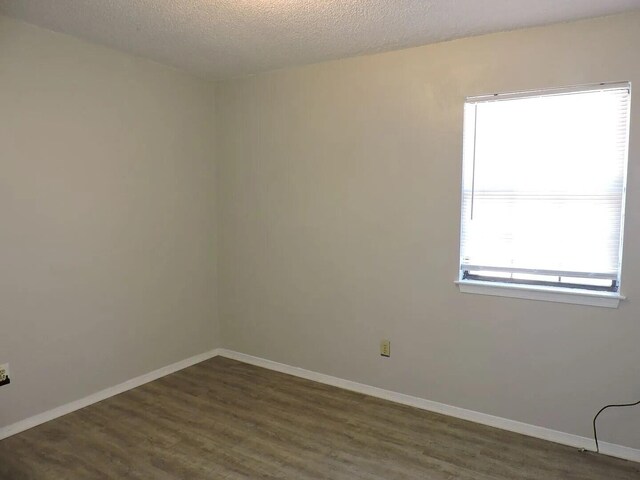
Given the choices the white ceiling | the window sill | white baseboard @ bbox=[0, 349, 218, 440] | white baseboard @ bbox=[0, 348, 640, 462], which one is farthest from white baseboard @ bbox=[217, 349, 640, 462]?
the white ceiling

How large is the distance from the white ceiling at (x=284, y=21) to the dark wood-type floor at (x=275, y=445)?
7.89 feet

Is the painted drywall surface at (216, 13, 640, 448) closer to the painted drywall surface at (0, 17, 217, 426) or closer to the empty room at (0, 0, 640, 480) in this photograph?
the empty room at (0, 0, 640, 480)

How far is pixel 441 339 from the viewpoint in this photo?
121 inches

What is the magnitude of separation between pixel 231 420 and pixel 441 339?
4.81 feet

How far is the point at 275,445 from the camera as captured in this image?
105 inches

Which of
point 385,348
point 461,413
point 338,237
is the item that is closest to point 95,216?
point 338,237

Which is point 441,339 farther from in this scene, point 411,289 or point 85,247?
point 85,247

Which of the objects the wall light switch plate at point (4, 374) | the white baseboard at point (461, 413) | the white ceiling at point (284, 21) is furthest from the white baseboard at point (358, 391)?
the white ceiling at point (284, 21)

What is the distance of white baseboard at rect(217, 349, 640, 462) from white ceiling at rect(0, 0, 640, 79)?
2.35 meters

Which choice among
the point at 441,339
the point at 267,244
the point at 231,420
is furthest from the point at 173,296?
the point at 441,339

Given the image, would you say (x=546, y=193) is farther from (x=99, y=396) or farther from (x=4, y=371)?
(x=4, y=371)

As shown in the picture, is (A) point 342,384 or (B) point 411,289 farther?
(A) point 342,384

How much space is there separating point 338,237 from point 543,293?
141 cm

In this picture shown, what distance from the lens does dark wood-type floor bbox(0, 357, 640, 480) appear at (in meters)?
2.41
